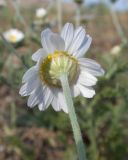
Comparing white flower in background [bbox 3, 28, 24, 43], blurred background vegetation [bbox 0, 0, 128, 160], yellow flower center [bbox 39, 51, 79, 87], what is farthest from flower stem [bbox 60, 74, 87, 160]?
white flower in background [bbox 3, 28, 24, 43]

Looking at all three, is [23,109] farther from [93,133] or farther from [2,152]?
[93,133]

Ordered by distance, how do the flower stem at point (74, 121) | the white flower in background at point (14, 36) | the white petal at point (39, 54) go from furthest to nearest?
the white flower in background at point (14, 36), the white petal at point (39, 54), the flower stem at point (74, 121)

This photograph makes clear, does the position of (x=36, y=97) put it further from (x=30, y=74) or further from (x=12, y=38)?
(x=12, y=38)

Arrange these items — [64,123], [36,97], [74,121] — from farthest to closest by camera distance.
A: [64,123]
[36,97]
[74,121]

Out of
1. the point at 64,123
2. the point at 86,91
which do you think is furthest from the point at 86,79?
the point at 64,123

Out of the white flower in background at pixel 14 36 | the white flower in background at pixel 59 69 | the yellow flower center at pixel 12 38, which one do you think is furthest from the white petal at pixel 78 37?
the yellow flower center at pixel 12 38

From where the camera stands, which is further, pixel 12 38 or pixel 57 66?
pixel 12 38

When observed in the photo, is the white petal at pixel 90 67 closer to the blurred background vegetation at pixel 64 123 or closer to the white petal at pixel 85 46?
the white petal at pixel 85 46
